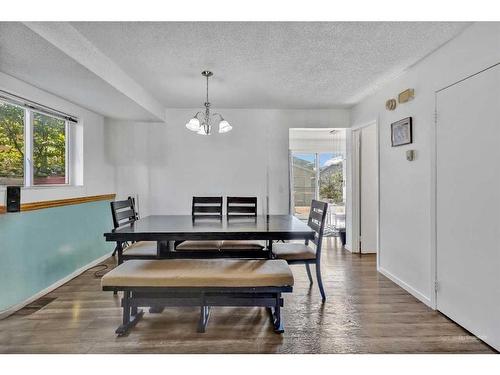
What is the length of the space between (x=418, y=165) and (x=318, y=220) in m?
1.06

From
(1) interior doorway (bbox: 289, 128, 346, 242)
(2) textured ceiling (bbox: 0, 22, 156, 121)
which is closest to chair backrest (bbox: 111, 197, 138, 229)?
(2) textured ceiling (bbox: 0, 22, 156, 121)

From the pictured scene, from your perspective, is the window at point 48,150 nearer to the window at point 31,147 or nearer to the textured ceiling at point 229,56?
the window at point 31,147

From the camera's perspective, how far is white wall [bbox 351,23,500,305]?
222 cm

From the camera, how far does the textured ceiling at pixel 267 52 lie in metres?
2.27

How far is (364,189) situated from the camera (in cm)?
463

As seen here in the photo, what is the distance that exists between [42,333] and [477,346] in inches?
118

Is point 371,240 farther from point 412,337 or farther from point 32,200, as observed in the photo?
point 32,200

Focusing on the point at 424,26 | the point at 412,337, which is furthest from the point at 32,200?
the point at 424,26

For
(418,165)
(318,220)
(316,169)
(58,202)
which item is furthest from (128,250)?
(316,169)

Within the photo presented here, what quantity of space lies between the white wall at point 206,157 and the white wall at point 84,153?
12.7 inches

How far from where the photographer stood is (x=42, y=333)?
2248 mm

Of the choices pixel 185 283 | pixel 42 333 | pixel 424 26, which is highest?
pixel 424 26

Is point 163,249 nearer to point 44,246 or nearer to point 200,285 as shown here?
point 200,285
